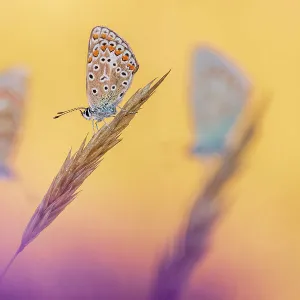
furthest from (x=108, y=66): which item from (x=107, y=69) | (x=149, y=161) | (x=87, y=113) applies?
(x=149, y=161)

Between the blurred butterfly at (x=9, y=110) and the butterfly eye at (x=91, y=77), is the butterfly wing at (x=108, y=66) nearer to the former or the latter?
the butterfly eye at (x=91, y=77)

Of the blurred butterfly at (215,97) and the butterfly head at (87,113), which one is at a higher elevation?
the butterfly head at (87,113)

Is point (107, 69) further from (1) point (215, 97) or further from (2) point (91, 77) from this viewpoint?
(1) point (215, 97)

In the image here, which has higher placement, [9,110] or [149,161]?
[9,110]

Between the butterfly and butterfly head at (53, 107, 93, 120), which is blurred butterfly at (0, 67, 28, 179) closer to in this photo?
butterfly head at (53, 107, 93, 120)

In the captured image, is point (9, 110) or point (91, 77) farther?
point (9, 110)

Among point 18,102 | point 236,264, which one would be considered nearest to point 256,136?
point 236,264

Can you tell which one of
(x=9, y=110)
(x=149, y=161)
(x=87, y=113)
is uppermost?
(x=9, y=110)

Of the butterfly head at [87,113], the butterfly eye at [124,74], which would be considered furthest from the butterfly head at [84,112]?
the butterfly eye at [124,74]
